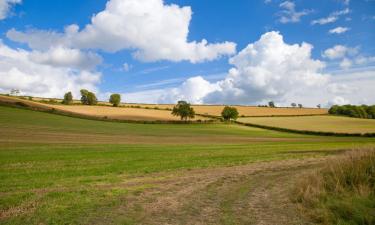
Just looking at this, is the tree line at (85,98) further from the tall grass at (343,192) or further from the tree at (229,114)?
the tall grass at (343,192)

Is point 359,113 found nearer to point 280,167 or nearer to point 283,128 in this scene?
point 283,128

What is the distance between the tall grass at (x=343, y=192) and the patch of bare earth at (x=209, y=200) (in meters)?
0.56

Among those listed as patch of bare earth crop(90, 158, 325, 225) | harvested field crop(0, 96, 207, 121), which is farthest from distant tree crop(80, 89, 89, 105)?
patch of bare earth crop(90, 158, 325, 225)

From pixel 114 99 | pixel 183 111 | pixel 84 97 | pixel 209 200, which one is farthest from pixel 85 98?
pixel 209 200

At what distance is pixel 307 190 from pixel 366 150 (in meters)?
3.90

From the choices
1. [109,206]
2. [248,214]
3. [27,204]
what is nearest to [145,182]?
[109,206]

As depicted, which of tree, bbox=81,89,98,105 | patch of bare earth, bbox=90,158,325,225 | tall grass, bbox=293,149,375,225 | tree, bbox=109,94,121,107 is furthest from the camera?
tree, bbox=109,94,121,107

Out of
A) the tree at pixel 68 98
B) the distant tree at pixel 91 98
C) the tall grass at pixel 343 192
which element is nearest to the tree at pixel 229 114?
the distant tree at pixel 91 98

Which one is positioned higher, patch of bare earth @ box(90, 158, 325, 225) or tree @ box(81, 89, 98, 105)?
tree @ box(81, 89, 98, 105)

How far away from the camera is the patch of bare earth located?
30.4 feet

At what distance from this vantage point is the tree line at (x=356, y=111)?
12180 centimetres

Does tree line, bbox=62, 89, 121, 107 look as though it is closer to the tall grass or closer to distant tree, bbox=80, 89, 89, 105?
distant tree, bbox=80, 89, 89, 105

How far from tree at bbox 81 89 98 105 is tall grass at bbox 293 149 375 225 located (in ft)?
367

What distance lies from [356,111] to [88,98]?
3933 inches
